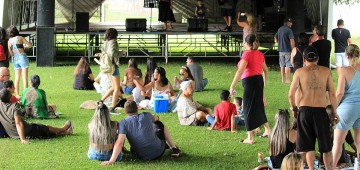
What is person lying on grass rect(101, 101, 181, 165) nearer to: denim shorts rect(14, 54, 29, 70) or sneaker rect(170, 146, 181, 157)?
sneaker rect(170, 146, 181, 157)

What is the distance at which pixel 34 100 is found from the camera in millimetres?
13859

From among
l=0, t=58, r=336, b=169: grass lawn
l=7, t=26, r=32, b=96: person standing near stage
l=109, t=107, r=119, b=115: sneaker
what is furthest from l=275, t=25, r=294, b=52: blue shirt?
l=7, t=26, r=32, b=96: person standing near stage

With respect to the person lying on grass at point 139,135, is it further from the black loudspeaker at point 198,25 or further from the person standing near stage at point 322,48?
the black loudspeaker at point 198,25

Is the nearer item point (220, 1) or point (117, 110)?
point (117, 110)

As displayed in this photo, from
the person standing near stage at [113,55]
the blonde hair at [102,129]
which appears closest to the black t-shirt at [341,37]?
the person standing near stage at [113,55]

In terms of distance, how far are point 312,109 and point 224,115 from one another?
12.7 feet

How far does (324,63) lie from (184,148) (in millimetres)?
3963

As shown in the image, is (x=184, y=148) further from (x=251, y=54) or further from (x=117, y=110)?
(x=117, y=110)

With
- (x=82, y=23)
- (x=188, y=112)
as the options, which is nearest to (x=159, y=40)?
(x=82, y=23)

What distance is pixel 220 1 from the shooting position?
28.0 metres

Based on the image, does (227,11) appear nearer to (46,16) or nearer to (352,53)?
(46,16)

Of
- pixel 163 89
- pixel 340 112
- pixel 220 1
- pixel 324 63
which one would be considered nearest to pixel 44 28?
pixel 220 1

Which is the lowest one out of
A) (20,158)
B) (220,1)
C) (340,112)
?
(20,158)

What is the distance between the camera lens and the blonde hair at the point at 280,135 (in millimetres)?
10219
